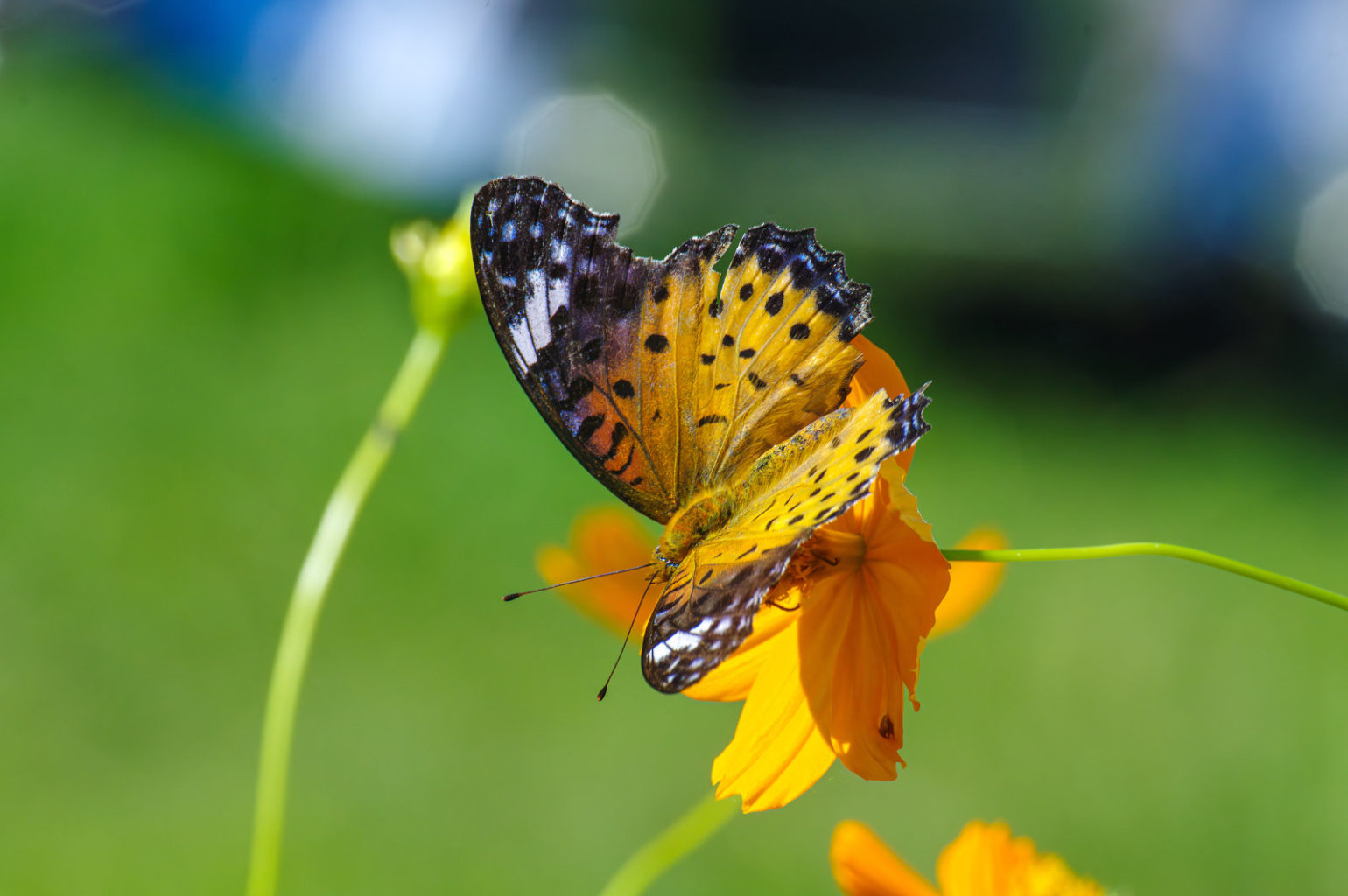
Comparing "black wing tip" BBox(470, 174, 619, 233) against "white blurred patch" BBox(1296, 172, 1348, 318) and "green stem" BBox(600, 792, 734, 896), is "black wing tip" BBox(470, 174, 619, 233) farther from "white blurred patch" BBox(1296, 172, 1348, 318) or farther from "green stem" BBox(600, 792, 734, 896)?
"white blurred patch" BBox(1296, 172, 1348, 318)

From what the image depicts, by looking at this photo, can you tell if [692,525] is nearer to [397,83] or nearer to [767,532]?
[767,532]

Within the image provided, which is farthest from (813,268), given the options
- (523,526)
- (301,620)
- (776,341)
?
(523,526)

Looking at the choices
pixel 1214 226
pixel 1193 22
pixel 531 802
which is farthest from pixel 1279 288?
pixel 531 802

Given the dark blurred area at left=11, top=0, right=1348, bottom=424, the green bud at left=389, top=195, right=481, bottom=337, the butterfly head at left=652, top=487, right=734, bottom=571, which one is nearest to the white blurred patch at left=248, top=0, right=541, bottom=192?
the dark blurred area at left=11, top=0, right=1348, bottom=424

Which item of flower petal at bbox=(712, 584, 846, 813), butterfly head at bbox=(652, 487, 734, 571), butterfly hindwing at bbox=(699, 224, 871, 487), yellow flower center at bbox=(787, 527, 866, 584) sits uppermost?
butterfly hindwing at bbox=(699, 224, 871, 487)

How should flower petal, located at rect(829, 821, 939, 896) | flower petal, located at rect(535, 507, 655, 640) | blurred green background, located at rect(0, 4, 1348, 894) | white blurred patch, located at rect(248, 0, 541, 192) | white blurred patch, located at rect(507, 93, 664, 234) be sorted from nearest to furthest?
flower petal, located at rect(829, 821, 939, 896) → flower petal, located at rect(535, 507, 655, 640) → blurred green background, located at rect(0, 4, 1348, 894) → white blurred patch, located at rect(248, 0, 541, 192) → white blurred patch, located at rect(507, 93, 664, 234)

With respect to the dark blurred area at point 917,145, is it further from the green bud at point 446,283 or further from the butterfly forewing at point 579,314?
the butterfly forewing at point 579,314

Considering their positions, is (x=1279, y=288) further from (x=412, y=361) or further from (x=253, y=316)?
(x=412, y=361)
